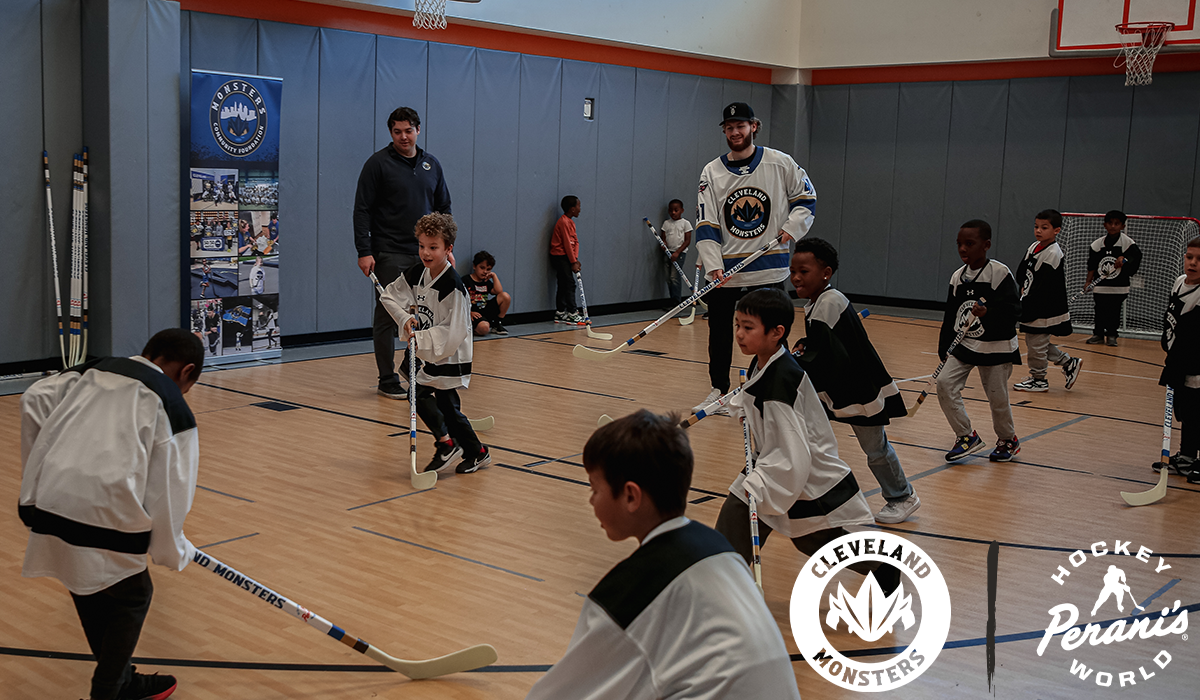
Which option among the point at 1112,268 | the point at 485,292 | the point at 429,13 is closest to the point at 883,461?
the point at 485,292

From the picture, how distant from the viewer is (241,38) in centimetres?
828

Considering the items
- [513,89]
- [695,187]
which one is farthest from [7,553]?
[695,187]

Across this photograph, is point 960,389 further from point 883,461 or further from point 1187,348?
point 883,461

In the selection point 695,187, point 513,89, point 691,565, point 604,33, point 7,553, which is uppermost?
point 604,33

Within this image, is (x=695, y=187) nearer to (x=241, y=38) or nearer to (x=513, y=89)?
(x=513, y=89)

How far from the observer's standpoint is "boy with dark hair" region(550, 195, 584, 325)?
35.6 ft

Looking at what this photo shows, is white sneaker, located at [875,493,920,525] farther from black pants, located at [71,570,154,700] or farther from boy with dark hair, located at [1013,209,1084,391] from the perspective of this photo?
boy with dark hair, located at [1013,209,1084,391]

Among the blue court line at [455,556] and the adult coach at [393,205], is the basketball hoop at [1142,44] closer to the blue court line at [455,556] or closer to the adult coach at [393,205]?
the adult coach at [393,205]

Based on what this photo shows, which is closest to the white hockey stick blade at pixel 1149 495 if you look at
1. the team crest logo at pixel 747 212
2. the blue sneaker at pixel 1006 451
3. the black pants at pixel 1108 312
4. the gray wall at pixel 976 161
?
the blue sneaker at pixel 1006 451

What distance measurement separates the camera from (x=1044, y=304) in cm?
756

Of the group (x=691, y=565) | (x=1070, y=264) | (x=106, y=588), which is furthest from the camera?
(x=1070, y=264)

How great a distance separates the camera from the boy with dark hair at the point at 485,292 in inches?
381

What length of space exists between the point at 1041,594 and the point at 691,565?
8.97 ft

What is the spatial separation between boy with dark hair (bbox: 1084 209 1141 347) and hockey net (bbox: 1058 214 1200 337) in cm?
97
